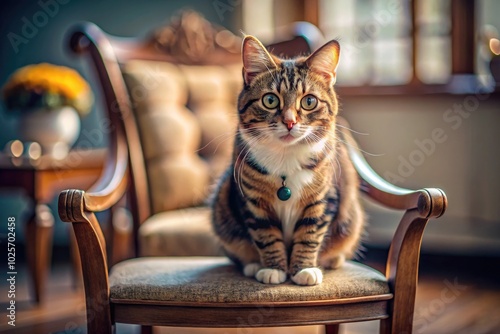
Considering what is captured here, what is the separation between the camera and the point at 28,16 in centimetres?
303

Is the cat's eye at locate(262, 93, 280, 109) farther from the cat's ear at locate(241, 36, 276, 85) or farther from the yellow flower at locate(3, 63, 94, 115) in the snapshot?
the yellow flower at locate(3, 63, 94, 115)

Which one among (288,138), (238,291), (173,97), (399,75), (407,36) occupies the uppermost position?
(407,36)

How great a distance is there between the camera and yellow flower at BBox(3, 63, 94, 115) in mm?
2334

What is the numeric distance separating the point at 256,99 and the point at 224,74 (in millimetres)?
861

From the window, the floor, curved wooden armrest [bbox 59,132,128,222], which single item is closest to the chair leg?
the floor

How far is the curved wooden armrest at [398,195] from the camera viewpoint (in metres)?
1.05

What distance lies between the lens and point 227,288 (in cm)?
111

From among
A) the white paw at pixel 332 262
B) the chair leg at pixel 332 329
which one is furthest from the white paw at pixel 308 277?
the chair leg at pixel 332 329

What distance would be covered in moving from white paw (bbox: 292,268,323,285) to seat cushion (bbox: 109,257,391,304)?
0.01 m

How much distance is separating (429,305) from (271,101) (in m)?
1.41

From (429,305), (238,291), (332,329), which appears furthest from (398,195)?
(429,305)

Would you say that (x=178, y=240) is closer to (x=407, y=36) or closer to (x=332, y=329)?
(x=332, y=329)

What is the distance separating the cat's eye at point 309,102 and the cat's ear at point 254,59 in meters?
0.10

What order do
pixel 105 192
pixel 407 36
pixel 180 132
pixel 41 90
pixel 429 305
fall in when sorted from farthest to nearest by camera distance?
pixel 407 36 < pixel 41 90 < pixel 429 305 < pixel 180 132 < pixel 105 192
